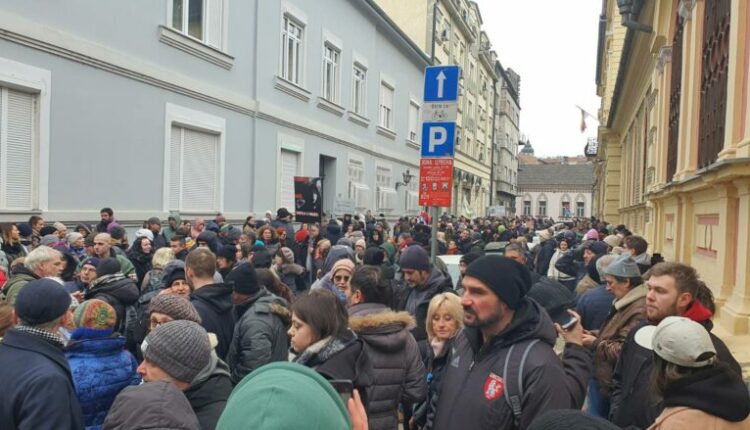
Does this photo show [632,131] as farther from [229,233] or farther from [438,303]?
[438,303]

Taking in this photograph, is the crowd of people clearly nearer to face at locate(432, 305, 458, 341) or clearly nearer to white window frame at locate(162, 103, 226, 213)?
face at locate(432, 305, 458, 341)

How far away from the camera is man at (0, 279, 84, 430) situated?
2.79 meters

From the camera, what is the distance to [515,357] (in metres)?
2.60

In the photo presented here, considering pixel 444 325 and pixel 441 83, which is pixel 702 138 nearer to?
pixel 441 83

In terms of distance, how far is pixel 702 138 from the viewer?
719 cm

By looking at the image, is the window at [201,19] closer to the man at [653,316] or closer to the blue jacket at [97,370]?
the blue jacket at [97,370]

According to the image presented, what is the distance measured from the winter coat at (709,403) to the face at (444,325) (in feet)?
6.33

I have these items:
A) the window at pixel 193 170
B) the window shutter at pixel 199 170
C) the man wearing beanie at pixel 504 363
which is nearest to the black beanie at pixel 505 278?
the man wearing beanie at pixel 504 363

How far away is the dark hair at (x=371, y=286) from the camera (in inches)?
171

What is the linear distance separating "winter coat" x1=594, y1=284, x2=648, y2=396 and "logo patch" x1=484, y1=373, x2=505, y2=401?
1.80m

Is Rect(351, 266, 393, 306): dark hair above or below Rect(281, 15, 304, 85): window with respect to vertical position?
below

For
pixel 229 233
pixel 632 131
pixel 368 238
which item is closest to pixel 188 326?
pixel 229 233

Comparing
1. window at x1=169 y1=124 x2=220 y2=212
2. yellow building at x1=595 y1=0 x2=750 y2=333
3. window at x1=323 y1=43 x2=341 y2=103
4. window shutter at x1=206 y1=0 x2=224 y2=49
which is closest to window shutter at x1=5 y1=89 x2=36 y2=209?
window at x1=169 y1=124 x2=220 y2=212

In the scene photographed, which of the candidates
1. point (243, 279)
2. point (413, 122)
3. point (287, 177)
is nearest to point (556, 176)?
point (413, 122)
